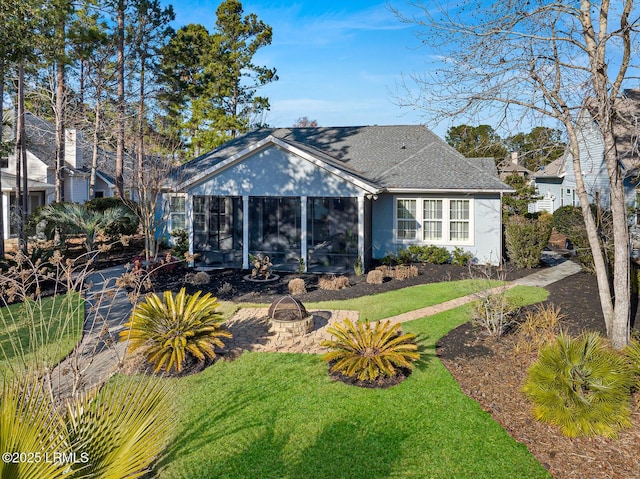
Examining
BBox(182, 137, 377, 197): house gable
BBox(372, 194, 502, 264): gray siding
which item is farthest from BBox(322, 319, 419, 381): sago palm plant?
BBox(372, 194, 502, 264): gray siding

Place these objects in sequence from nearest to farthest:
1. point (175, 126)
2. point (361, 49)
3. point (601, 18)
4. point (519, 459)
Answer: point (519, 459), point (601, 18), point (361, 49), point (175, 126)

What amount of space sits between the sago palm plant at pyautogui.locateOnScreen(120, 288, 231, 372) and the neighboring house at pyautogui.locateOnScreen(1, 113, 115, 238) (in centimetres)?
2102

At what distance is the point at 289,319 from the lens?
9812 mm

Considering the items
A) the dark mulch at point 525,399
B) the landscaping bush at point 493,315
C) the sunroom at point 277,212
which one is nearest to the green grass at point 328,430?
the dark mulch at point 525,399

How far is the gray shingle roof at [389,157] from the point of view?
17.6 meters

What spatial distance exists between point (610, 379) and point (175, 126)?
110ft

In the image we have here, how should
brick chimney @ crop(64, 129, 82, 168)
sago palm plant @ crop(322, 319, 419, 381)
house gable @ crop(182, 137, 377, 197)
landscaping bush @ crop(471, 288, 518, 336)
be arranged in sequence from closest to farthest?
sago palm plant @ crop(322, 319, 419, 381) → landscaping bush @ crop(471, 288, 518, 336) → house gable @ crop(182, 137, 377, 197) → brick chimney @ crop(64, 129, 82, 168)

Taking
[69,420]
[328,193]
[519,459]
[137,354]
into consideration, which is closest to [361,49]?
[328,193]

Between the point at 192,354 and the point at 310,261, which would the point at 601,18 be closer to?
the point at 192,354

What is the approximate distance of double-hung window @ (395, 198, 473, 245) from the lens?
17.9m

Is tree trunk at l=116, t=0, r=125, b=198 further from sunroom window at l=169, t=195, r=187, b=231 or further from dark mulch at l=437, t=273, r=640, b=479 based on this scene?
dark mulch at l=437, t=273, r=640, b=479

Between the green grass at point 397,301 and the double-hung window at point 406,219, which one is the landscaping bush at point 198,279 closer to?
the green grass at point 397,301

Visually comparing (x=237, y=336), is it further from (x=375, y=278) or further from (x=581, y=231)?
(x=581, y=231)

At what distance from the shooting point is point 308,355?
8578mm
